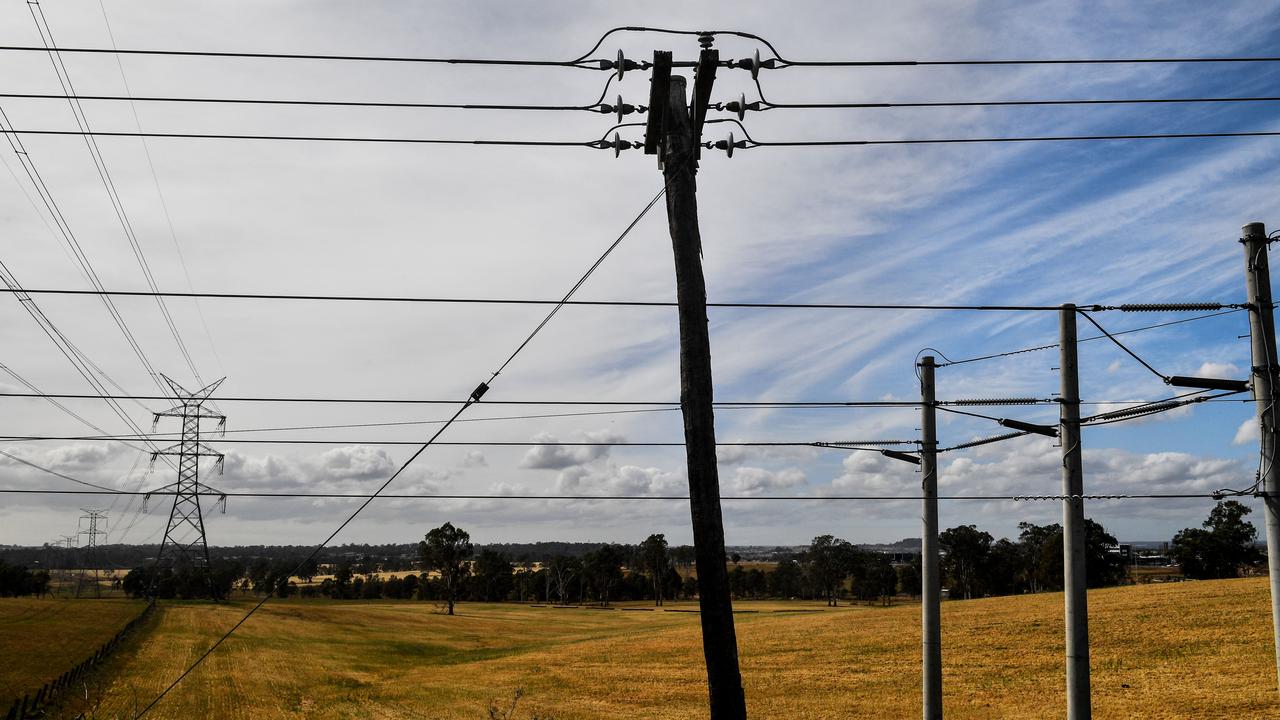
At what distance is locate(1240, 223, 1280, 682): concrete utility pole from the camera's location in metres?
12.3

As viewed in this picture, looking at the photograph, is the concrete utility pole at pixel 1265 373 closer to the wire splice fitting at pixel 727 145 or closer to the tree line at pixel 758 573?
the wire splice fitting at pixel 727 145

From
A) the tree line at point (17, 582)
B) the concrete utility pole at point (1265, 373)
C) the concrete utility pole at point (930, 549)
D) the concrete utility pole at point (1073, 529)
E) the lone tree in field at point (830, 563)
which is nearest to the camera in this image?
the concrete utility pole at point (1265, 373)

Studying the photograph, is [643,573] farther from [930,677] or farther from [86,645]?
[930,677]

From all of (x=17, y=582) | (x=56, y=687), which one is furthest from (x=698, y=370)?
(x=17, y=582)

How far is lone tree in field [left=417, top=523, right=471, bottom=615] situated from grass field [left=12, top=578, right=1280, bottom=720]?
2115 inches

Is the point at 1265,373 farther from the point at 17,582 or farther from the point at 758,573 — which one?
the point at 758,573

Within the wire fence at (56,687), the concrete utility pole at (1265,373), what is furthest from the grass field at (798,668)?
the concrete utility pole at (1265,373)

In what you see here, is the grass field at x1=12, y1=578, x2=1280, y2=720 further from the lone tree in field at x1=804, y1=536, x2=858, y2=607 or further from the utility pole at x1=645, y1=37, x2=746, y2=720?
the lone tree in field at x1=804, y1=536, x2=858, y2=607

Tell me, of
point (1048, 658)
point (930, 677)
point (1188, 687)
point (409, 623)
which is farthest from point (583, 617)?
point (930, 677)

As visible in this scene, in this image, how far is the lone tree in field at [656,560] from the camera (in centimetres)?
15738

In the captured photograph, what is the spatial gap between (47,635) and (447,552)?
7004cm

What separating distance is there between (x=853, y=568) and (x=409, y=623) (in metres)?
81.2

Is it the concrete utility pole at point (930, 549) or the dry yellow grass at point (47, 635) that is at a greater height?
the concrete utility pole at point (930, 549)

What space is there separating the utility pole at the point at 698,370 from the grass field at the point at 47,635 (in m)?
39.3
